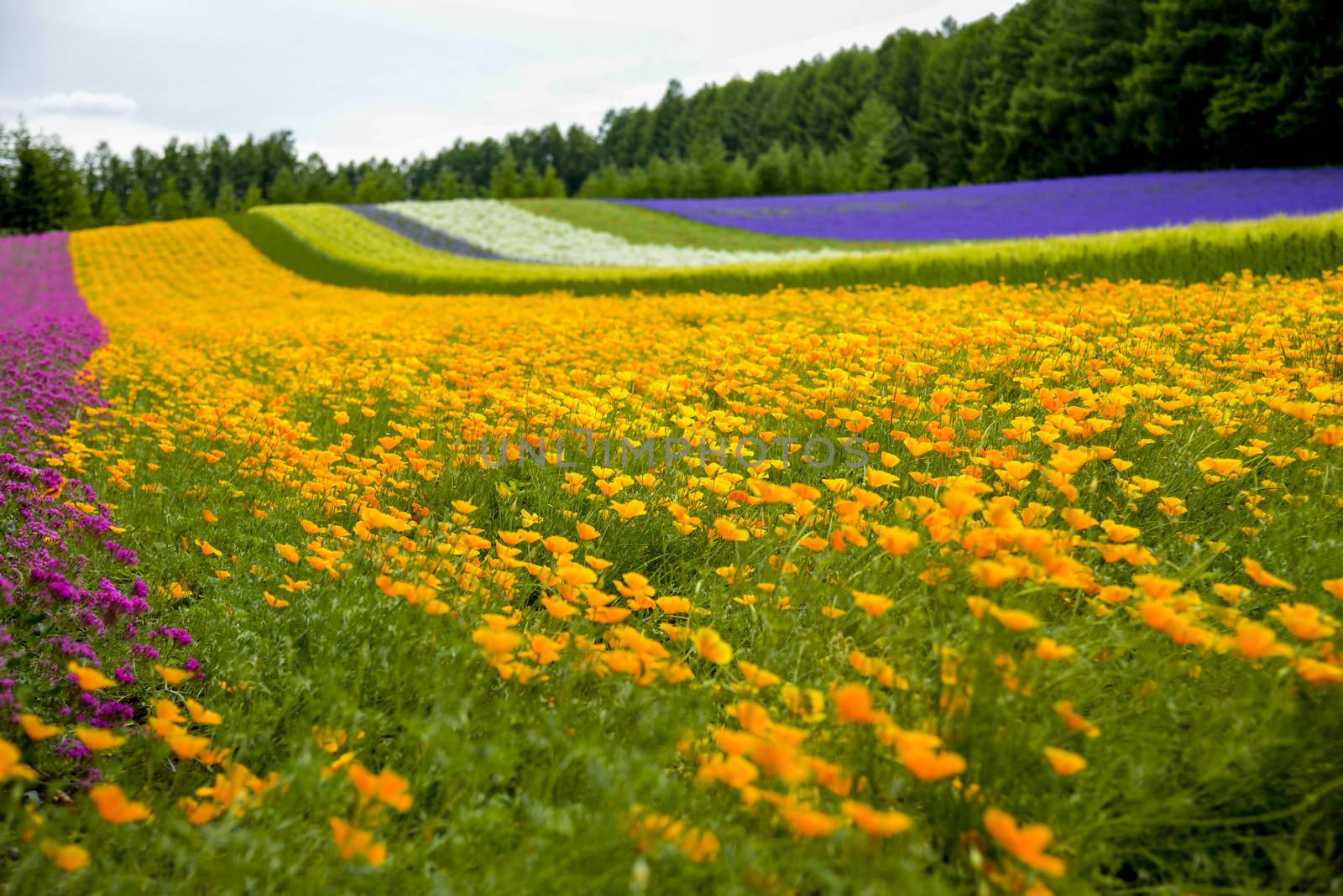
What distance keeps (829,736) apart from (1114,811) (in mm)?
612

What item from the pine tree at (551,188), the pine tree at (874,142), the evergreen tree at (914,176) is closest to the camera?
A: the evergreen tree at (914,176)

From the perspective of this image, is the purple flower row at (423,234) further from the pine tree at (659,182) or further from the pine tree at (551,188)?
the pine tree at (551,188)

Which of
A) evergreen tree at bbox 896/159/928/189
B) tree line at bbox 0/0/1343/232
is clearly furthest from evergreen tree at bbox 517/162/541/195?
evergreen tree at bbox 896/159/928/189

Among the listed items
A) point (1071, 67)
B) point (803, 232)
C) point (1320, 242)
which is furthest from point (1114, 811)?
point (1071, 67)

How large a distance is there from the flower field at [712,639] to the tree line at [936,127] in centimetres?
3088

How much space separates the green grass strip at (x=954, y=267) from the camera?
8445 mm

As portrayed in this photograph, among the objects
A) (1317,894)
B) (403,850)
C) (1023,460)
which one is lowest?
(1317,894)

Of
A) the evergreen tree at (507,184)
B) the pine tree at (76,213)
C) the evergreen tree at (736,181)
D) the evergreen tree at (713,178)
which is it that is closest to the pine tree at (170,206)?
the pine tree at (76,213)

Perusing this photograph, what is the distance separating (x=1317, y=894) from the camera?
1645 millimetres

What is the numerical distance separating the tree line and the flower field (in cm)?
3088

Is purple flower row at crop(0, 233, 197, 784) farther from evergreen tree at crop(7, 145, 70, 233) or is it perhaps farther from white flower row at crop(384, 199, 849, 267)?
evergreen tree at crop(7, 145, 70, 233)

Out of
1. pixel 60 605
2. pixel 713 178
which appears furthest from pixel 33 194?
pixel 60 605

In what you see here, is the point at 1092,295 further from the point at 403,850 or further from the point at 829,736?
the point at 403,850

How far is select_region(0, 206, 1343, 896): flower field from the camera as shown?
1607 mm
